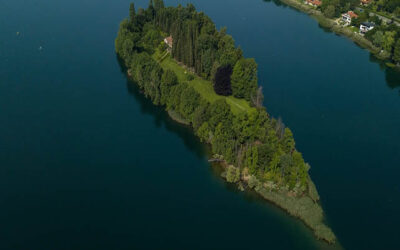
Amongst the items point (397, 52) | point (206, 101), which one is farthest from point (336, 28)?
point (206, 101)

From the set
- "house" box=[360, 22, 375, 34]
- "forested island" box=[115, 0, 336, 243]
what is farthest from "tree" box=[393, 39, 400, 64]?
"forested island" box=[115, 0, 336, 243]

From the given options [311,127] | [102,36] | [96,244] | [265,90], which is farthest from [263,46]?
Result: [96,244]

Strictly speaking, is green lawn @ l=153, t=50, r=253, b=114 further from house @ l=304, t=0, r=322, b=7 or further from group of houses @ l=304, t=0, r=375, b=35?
house @ l=304, t=0, r=322, b=7

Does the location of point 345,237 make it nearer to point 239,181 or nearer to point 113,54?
point 239,181

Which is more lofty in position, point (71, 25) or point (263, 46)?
point (263, 46)

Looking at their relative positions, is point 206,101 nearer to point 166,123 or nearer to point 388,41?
point 166,123

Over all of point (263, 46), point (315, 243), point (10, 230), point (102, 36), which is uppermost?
point (263, 46)
